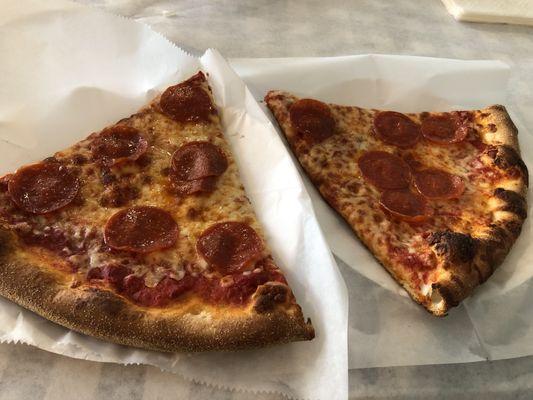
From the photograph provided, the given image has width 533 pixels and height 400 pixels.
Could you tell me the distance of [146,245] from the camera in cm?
208

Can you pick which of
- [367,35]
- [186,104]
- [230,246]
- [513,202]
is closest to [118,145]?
[186,104]

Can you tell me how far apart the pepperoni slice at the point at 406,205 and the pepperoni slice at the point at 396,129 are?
0.36 meters

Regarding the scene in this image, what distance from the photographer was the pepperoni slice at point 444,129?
280cm

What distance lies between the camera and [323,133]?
8.89 feet

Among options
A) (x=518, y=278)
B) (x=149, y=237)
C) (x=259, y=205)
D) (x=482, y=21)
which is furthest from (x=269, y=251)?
(x=482, y=21)

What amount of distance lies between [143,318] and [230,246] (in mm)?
439

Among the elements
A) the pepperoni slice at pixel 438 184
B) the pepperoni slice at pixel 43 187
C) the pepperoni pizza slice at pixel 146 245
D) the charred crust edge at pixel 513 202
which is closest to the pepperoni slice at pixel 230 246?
the pepperoni pizza slice at pixel 146 245

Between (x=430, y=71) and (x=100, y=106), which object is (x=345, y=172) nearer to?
(x=430, y=71)

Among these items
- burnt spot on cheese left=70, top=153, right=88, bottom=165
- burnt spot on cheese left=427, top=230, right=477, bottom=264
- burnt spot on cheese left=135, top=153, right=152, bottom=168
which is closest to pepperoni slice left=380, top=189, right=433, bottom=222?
burnt spot on cheese left=427, top=230, right=477, bottom=264

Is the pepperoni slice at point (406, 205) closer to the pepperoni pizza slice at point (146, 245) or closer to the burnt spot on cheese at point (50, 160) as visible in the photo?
the pepperoni pizza slice at point (146, 245)

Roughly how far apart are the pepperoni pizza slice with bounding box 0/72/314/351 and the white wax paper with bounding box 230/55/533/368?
312mm

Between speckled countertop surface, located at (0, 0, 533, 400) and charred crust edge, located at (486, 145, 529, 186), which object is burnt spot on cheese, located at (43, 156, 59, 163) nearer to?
speckled countertop surface, located at (0, 0, 533, 400)

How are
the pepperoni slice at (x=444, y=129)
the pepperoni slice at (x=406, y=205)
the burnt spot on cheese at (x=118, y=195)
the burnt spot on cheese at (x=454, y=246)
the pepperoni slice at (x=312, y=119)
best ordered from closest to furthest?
the burnt spot on cheese at (x=454, y=246)
the burnt spot on cheese at (x=118, y=195)
the pepperoni slice at (x=406, y=205)
the pepperoni slice at (x=312, y=119)
the pepperoni slice at (x=444, y=129)

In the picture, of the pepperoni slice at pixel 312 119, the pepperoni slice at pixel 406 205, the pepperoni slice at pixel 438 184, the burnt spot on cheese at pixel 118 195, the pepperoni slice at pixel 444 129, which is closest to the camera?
the burnt spot on cheese at pixel 118 195
